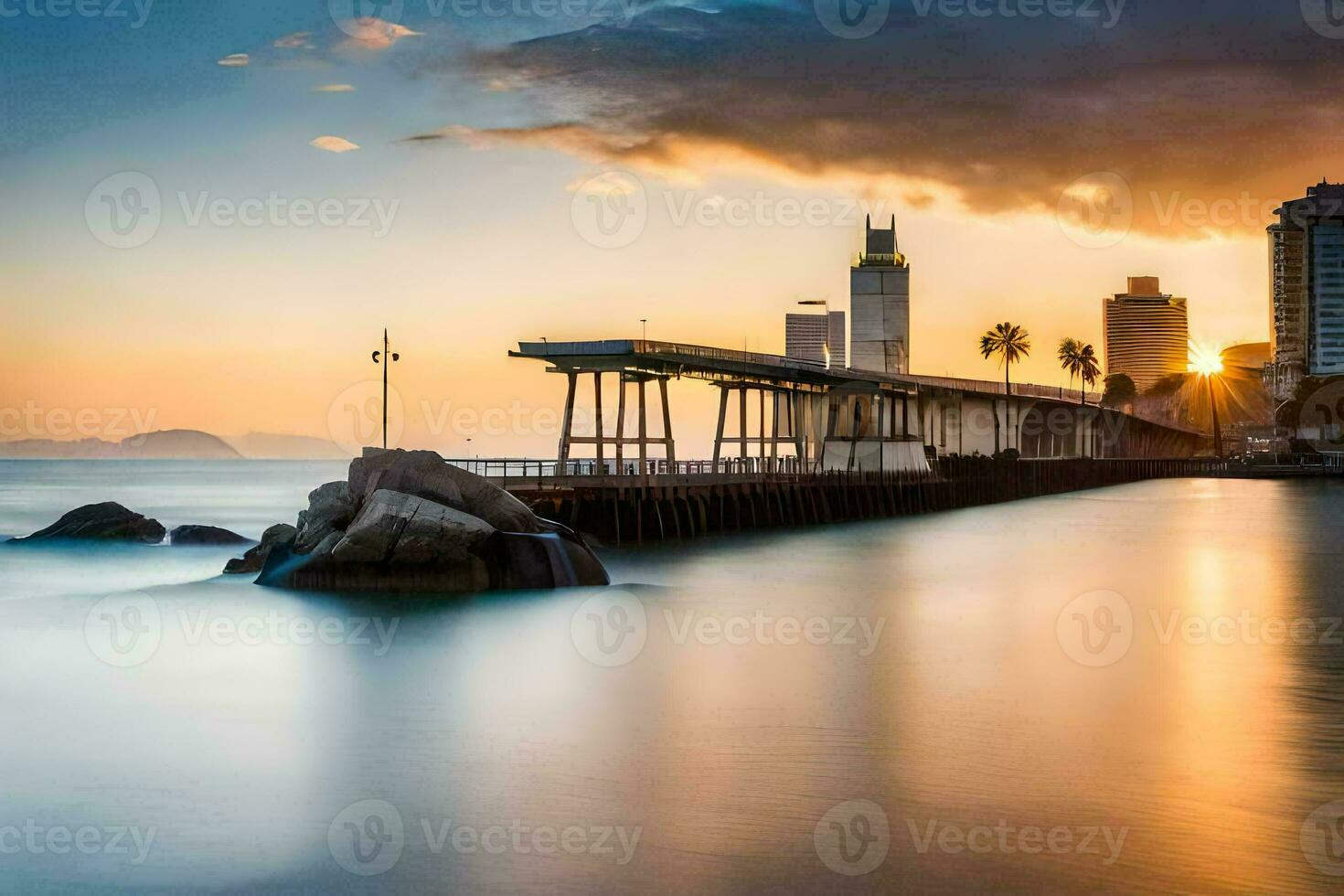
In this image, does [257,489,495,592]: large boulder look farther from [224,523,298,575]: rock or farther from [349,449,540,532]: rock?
[224,523,298,575]: rock

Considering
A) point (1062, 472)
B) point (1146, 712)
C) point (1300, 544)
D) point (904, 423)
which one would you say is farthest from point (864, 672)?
point (1062, 472)

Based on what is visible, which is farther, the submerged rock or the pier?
the pier

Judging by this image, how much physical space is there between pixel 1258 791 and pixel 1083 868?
11.4 ft

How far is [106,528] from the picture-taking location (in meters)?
50.7

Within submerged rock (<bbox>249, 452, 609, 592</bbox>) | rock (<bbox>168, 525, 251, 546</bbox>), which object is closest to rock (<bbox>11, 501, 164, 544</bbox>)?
rock (<bbox>168, 525, 251, 546</bbox>)

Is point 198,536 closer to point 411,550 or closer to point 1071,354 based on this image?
point 411,550

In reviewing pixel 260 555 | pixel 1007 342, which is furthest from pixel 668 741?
pixel 1007 342

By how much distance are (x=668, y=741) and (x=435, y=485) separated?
13730mm

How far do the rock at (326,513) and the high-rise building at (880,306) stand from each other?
15018 centimetres

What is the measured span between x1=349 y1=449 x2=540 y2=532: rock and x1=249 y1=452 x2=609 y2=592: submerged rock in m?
0.02

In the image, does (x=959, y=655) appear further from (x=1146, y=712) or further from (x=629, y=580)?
(x=629, y=580)

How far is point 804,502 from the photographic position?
221ft

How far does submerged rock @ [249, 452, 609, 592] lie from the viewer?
89.9 feet

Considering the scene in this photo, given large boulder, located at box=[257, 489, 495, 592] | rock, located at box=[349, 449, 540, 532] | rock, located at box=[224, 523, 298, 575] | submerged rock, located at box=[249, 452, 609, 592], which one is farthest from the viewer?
rock, located at box=[224, 523, 298, 575]
